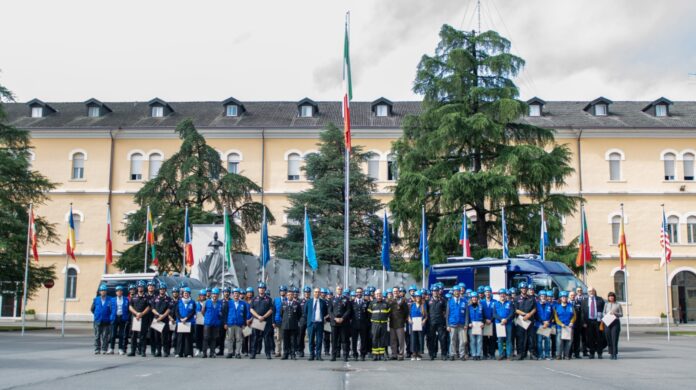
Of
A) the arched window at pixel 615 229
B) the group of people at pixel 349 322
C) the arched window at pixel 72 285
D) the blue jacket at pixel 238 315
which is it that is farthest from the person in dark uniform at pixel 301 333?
the arched window at pixel 615 229

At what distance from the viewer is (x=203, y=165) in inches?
1364

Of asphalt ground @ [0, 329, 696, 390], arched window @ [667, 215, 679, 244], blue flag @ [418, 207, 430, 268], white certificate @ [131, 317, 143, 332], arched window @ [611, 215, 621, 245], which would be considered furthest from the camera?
arched window @ [611, 215, 621, 245]

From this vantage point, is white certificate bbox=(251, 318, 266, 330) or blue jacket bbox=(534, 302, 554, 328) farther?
blue jacket bbox=(534, 302, 554, 328)

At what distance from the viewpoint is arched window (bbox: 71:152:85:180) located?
47156 mm

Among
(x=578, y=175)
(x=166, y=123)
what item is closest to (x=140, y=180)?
(x=166, y=123)

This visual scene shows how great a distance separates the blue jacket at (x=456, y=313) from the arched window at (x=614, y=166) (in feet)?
104

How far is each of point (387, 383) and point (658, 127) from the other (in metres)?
39.0

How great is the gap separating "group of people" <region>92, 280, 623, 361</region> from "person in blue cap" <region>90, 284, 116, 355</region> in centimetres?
2

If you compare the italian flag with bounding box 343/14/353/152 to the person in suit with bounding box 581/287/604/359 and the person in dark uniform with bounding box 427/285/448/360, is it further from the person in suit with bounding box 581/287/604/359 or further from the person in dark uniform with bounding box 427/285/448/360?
the person in suit with bounding box 581/287/604/359

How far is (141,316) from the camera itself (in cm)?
1772

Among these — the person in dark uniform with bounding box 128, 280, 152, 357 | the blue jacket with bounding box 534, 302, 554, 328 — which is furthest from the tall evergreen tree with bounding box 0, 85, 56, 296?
the blue jacket with bounding box 534, 302, 554, 328

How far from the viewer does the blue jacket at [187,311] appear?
1764 centimetres

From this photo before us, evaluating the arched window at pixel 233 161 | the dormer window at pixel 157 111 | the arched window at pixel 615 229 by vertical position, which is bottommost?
the arched window at pixel 615 229

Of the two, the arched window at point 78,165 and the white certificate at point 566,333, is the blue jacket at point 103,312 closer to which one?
the white certificate at point 566,333
